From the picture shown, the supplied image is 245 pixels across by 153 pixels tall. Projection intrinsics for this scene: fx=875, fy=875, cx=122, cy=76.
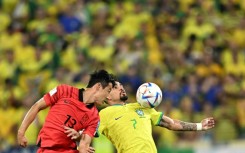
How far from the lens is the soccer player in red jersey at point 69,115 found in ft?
34.6

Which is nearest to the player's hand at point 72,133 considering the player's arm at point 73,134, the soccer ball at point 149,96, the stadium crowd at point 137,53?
the player's arm at point 73,134

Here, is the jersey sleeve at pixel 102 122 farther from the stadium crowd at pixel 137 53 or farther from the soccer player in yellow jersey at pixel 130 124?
the stadium crowd at pixel 137 53

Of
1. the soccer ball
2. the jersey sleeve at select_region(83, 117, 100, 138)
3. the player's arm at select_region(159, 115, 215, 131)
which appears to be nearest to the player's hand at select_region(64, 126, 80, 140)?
the jersey sleeve at select_region(83, 117, 100, 138)

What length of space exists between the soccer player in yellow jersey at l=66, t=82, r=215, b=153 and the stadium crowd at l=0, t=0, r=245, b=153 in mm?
4468

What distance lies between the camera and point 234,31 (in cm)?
1966

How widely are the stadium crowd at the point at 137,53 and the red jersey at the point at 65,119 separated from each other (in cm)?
559

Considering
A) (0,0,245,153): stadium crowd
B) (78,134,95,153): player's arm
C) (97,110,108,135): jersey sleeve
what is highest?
(0,0,245,153): stadium crowd

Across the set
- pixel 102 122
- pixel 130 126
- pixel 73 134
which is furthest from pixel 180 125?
pixel 73 134

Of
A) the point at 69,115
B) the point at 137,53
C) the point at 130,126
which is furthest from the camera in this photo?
the point at 137,53

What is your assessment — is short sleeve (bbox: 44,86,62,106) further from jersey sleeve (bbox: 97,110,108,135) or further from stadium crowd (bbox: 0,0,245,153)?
stadium crowd (bbox: 0,0,245,153)

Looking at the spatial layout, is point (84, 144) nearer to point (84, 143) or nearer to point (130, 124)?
point (84, 143)

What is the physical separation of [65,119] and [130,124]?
103 centimetres

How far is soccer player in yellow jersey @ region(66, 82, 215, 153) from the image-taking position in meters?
11.1

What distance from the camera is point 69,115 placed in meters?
10.6
